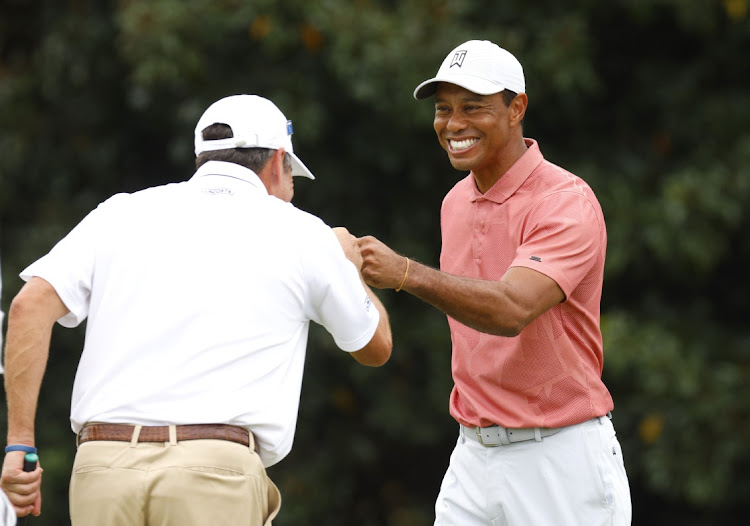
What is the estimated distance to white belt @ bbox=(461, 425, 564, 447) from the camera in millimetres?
3787

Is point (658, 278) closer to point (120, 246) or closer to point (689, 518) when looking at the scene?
point (689, 518)

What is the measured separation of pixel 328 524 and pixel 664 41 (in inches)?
170

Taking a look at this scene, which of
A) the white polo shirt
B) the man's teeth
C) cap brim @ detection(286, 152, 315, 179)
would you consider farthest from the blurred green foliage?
the white polo shirt

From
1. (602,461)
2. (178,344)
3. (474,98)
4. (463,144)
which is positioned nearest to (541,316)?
(602,461)

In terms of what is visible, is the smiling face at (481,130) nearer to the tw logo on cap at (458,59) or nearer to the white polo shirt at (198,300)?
the tw logo on cap at (458,59)

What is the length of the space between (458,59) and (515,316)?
923mm

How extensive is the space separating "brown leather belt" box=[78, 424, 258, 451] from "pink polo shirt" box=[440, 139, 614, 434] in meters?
1.00

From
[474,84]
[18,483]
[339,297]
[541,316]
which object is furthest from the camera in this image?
[474,84]

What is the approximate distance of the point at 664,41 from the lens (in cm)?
875

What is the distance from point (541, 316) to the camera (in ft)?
12.3

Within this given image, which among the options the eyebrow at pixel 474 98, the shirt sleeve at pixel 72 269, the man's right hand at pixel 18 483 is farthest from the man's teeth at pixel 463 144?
the man's right hand at pixel 18 483

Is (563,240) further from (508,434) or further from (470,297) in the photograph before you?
(508,434)

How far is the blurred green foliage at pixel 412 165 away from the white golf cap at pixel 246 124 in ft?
14.0

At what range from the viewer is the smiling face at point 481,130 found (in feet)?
12.9
